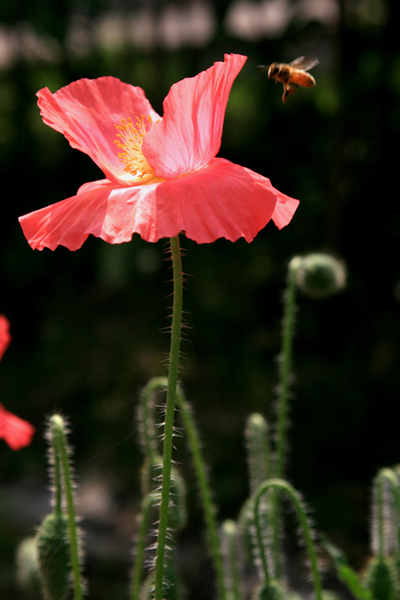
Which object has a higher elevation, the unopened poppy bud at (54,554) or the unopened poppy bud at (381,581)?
the unopened poppy bud at (54,554)

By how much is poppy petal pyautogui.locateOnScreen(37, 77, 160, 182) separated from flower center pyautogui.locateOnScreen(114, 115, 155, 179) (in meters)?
0.01

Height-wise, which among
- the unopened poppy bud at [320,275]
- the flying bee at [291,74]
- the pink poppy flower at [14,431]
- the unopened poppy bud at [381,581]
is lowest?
the unopened poppy bud at [381,581]

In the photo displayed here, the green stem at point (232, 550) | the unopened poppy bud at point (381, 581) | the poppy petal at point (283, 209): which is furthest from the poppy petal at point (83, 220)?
the unopened poppy bud at point (381, 581)

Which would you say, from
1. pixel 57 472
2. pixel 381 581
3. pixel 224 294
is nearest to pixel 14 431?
pixel 57 472

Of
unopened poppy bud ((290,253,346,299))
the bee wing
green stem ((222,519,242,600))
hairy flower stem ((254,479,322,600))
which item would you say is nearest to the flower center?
the bee wing

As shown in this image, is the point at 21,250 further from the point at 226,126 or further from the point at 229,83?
the point at 229,83

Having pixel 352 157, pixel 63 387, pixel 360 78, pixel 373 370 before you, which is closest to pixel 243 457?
pixel 373 370

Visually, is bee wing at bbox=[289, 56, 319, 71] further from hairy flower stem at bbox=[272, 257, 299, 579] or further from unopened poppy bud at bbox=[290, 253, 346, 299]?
unopened poppy bud at bbox=[290, 253, 346, 299]

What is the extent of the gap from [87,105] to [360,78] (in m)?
3.19

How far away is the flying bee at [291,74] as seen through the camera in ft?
4.00

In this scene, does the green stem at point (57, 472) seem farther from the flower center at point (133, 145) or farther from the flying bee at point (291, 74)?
the flying bee at point (291, 74)

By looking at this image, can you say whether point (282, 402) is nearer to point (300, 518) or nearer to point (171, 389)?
point (300, 518)

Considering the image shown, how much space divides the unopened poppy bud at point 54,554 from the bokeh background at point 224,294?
168cm

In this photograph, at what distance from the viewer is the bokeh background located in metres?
3.45
